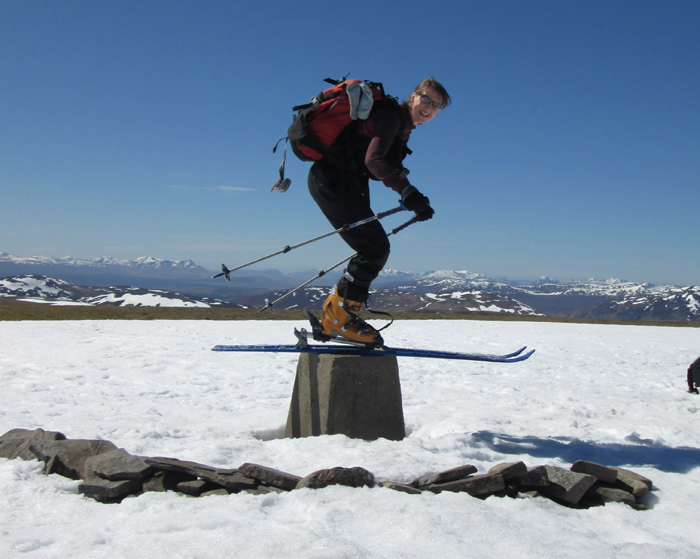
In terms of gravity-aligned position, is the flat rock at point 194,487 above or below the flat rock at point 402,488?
below

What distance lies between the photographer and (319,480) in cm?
298

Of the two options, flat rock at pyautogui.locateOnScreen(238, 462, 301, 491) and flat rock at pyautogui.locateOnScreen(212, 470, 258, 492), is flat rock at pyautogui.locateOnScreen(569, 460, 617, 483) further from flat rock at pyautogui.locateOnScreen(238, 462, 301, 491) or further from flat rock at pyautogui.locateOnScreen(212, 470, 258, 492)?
flat rock at pyautogui.locateOnScreen(212, 470, 258, 492)

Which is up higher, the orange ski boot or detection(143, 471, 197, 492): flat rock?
the orange ski boot

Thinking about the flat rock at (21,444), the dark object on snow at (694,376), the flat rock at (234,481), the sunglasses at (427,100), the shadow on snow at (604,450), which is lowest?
the shadow on snow at (604,450)

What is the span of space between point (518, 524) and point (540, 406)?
14.3 ft

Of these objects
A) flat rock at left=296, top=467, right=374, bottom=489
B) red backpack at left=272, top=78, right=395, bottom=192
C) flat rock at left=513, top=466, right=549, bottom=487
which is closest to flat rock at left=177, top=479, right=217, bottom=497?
flat rock at left=296, top=467, right=374, bottom=489

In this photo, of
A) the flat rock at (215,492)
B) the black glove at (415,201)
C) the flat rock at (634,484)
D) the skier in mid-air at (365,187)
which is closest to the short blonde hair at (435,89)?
the skier in mid-air at (365,187)

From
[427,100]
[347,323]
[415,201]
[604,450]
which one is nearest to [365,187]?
[415,201]

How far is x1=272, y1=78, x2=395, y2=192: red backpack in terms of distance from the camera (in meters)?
4.15

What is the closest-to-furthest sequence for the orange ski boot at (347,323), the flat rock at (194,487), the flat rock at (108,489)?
the flat rock at (108,489) < the flat rock at (194,487) < the orange ski boot at (347,323)

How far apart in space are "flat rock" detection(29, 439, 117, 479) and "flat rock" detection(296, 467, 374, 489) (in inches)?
61.2

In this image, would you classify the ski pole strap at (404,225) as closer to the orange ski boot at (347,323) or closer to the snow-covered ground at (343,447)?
the orange ski boot at (347,323)

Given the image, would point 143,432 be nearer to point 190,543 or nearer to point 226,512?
point 226,512

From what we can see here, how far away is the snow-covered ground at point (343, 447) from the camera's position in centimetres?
231
